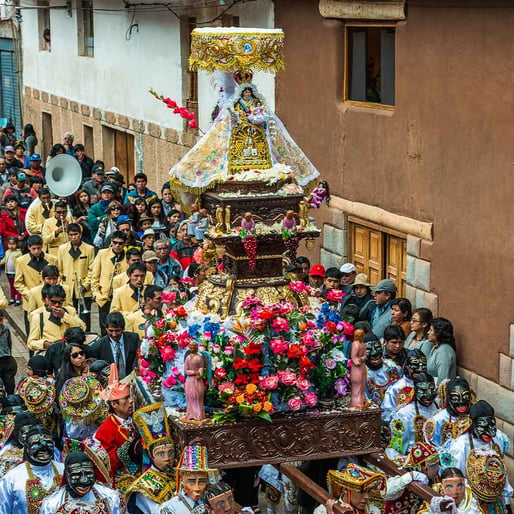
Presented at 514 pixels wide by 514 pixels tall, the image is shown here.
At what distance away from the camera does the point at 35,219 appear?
19516 millimetres

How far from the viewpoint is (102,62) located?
26281mm

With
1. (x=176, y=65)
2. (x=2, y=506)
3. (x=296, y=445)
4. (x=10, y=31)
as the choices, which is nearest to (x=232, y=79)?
(x=296, y=445)

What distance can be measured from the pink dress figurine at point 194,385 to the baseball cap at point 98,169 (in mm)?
12097

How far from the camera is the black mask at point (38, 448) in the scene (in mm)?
10250

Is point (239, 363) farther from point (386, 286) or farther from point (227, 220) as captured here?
point (386, 286)

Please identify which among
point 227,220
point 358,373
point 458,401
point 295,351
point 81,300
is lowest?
point 81,300

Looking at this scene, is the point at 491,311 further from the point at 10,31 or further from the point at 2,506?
the point at 10,31

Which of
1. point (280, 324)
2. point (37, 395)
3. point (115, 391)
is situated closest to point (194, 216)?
point (280, 324)

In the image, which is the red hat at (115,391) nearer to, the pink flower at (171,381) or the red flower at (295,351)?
the pink flower at (171,381)

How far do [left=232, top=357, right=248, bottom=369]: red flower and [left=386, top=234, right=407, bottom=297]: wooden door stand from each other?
5.00m

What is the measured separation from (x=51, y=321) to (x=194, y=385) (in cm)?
484

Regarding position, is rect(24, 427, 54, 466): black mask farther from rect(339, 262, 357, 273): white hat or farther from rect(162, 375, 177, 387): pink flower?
rect(339, 262, 357, 273): white hat

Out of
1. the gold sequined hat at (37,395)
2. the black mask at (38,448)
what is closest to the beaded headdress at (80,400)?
the gold sequined hat at (37,395)

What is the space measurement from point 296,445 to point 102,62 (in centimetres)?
1684
